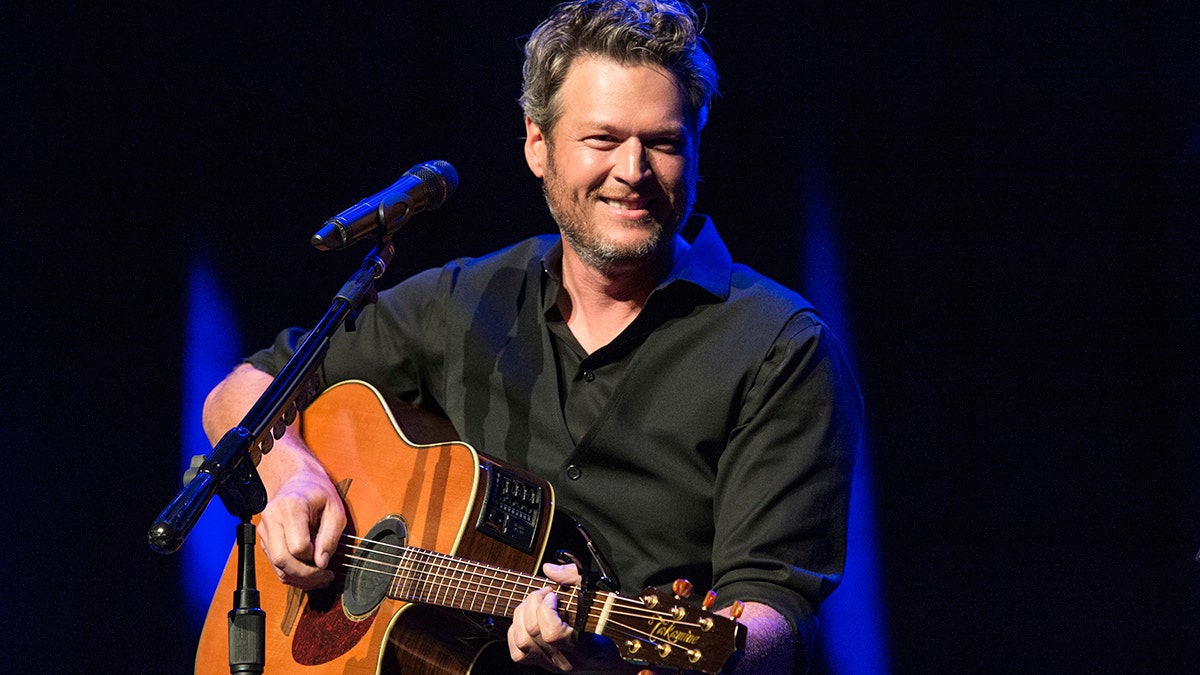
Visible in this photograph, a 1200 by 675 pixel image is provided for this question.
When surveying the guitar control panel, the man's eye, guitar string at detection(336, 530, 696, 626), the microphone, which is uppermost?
the man's eye

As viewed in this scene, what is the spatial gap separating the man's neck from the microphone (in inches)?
19.2

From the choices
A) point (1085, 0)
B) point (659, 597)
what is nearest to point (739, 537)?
point (659, 597)

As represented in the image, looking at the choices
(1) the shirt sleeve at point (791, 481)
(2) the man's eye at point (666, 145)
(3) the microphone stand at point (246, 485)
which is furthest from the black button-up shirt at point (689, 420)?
(3) the microphone stand at point (246, 485)

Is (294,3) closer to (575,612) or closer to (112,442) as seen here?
(112,442)

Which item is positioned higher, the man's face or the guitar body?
the man's face

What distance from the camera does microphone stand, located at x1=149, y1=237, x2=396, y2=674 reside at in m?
1.79

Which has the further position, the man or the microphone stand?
the man

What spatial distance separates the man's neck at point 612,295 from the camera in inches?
108

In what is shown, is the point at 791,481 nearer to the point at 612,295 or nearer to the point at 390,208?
the point at 612,295

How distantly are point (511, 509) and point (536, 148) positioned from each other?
0.99 metres

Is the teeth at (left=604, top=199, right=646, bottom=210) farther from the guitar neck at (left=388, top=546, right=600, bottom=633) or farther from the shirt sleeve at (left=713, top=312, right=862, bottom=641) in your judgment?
the guitar neck at (left=388, top=546, right=600, bottom=633)

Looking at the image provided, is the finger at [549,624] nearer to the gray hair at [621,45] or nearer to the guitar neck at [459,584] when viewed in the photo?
the guitar neck at [459,584]

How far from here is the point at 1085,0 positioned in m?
3.39

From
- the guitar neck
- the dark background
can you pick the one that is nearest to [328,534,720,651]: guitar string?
the guitar neck
